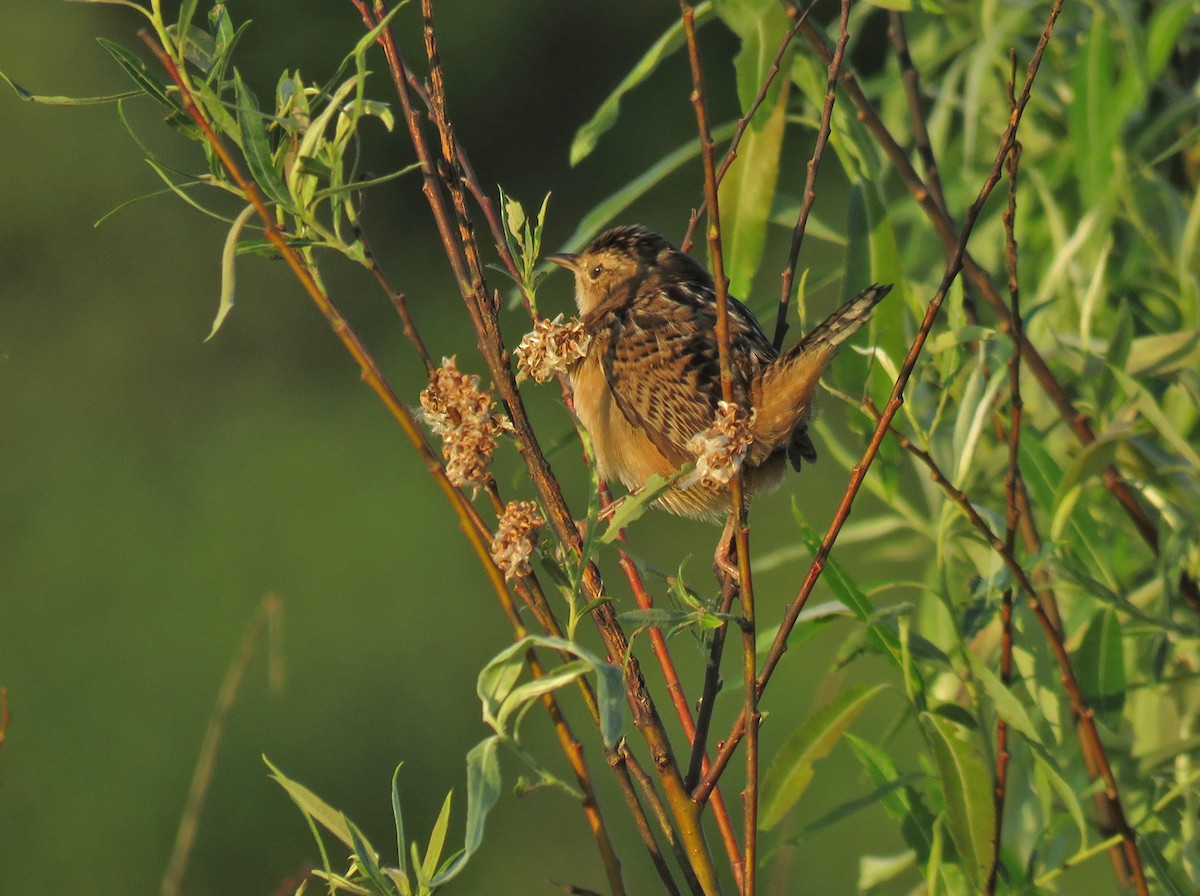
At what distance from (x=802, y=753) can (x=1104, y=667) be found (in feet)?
1.64

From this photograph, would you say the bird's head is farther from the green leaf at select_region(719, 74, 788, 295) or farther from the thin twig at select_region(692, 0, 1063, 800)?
the thin twig at select_region(692, 0, 1063, 800)

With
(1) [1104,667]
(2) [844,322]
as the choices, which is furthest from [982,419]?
(1) [1104,667]

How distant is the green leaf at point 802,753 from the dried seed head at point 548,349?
2.14 ft

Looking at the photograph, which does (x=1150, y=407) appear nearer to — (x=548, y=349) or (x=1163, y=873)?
(x=1163, y=873)

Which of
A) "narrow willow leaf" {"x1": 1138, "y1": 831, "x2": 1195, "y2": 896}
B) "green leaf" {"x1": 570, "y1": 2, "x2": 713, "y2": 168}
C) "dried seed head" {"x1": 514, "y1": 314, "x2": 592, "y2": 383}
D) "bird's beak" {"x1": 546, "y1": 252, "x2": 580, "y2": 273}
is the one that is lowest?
"narrow willow leaf" {"x1": 1138, "y1": 831, "x2": 1195, "y2": 896}

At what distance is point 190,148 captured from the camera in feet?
32.0

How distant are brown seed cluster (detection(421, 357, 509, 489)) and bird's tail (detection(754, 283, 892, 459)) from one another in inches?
31.1

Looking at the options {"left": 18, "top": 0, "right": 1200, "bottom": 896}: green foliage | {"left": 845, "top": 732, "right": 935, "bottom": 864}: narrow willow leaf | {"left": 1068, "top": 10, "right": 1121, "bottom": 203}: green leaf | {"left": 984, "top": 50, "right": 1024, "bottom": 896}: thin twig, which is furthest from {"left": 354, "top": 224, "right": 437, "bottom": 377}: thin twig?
{"left": 1068, "top": 10, "right": 1121, "bottom": 203}: green leaf

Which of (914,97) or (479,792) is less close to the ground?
(914,97)

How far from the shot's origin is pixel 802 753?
192cm

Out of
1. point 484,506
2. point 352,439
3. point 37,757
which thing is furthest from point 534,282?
point 352,439

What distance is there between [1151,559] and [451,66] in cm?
880

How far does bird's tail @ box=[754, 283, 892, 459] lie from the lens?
2.01 meters

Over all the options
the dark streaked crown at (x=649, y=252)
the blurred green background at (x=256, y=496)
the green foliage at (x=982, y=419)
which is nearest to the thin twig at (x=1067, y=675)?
the green foliage at (x=982, y=419)
